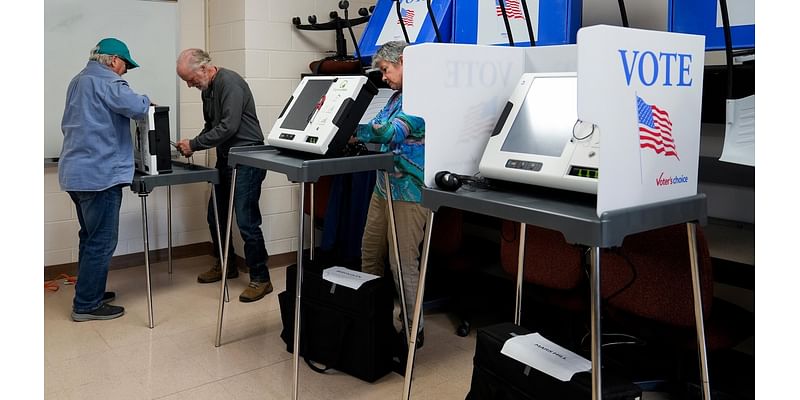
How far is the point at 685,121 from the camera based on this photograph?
6.06ft

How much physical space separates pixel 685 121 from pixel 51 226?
3.75 meters

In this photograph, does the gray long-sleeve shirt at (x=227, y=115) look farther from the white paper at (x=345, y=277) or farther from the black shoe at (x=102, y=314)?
the white paper at (x=345, y=277)

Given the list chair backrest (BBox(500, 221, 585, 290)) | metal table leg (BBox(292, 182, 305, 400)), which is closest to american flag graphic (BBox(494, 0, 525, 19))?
chair backrest (BBox(500, 221, 585, 290))

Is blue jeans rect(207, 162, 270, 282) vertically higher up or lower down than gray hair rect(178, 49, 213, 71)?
lower down

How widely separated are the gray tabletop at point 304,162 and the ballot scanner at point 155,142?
787mm

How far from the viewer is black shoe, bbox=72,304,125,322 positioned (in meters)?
3.49

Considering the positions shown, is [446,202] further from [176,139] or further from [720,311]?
[176,139]

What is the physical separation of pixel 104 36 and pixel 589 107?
354 centimetres

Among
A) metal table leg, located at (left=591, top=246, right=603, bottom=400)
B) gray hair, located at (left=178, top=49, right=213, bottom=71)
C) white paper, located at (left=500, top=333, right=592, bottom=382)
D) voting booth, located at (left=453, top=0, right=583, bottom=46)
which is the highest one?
voting booth, located at (left=453, top=0, right=583, bottom=46)

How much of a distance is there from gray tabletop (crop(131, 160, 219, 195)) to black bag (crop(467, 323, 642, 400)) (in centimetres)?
198

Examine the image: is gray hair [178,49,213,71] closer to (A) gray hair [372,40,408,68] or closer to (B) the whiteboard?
(B) the whiteboard

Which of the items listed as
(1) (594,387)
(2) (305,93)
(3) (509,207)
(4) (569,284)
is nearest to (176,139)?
(2) (305,93)

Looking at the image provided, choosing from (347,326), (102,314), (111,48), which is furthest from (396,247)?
(111,48)

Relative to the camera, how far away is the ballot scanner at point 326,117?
260cm
